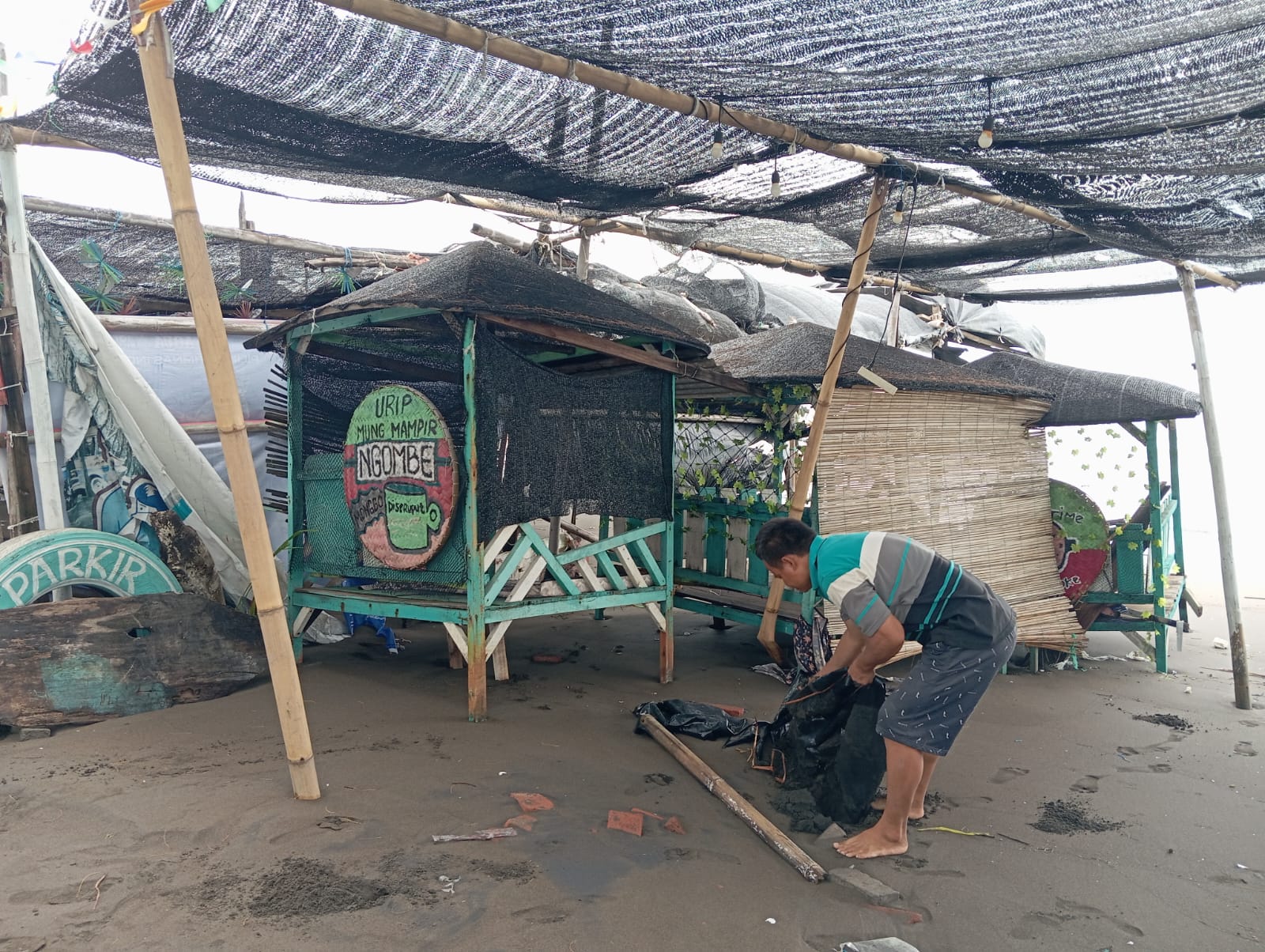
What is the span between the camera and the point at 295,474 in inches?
247

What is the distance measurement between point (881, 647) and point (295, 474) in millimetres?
4280

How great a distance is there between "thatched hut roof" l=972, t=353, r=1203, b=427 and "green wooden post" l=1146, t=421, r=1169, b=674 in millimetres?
195

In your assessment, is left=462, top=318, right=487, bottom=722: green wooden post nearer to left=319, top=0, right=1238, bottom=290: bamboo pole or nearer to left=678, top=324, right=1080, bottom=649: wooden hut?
left=319, top=0, right=1238, bottom=290: bamboo pole

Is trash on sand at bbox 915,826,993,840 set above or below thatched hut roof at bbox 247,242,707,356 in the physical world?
below

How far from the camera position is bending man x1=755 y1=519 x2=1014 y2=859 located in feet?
12.1

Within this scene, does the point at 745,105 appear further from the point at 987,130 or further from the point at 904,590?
the point at 904,590

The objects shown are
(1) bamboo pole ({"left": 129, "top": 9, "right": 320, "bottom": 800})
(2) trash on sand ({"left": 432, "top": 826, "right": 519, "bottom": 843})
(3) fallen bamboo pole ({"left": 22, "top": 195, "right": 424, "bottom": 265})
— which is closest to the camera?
(1) bamboo pole ({"left": 129, "top": 9, "right": 320, "bottom": 800})

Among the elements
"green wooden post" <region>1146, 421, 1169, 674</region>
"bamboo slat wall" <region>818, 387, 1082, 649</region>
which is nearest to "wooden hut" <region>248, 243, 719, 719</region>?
"bamboo slat wall" <region>818, 387, 1082, 649</region>

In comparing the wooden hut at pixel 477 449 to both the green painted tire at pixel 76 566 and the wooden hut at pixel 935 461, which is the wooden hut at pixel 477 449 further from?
the wooden hut at pixel 935 461

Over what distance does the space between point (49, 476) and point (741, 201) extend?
475 centimetres

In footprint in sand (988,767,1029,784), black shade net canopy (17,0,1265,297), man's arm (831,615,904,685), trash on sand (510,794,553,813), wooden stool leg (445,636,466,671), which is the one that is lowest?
footprint in sand (988,767,1029,784)

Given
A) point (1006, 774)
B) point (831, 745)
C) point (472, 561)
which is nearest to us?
point (831, 745)

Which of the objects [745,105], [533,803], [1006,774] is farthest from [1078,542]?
[533,803]

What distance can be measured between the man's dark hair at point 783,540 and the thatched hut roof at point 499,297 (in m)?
1.89
